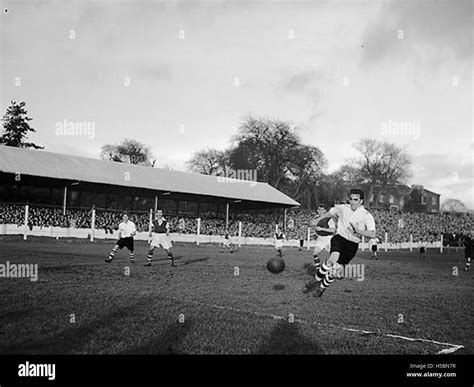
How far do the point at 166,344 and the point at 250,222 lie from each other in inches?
1520

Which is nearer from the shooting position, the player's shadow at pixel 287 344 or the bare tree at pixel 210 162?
the player's shadow at pixel 287 344

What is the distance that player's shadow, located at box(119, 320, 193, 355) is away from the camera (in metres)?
5.25

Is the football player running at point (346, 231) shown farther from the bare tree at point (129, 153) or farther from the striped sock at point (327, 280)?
the bare tree at point (129, 153)

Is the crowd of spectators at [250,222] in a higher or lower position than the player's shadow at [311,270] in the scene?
higher

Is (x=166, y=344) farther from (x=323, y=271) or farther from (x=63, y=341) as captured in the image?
(x=323, y=271)

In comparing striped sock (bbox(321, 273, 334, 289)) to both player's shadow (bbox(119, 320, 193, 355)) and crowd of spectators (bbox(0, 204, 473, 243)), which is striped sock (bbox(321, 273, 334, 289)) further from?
crowd of spectators (bbox(0, 204, 473, 243))

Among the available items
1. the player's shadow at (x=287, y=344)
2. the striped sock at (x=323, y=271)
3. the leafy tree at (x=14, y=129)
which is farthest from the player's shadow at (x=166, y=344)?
the leafy tree at (x=14, y=129)

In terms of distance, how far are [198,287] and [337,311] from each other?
12.1ft

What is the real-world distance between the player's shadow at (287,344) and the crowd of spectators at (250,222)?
58.0 ft

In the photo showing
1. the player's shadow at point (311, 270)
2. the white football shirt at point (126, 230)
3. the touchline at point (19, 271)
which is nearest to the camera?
the touchline at point (19, 271)

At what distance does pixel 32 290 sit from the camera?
29.8ft

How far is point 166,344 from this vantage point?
5.59 metres

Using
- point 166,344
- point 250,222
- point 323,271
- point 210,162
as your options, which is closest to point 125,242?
point 323,271

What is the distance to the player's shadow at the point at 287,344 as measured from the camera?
18.1 feet
